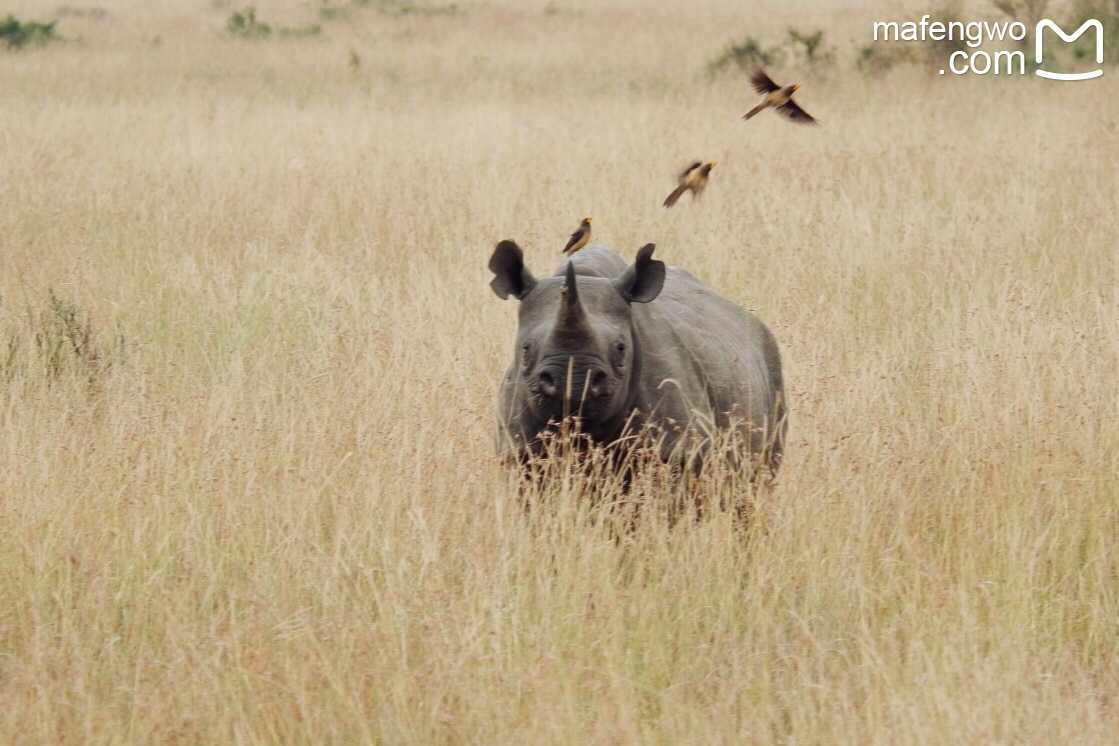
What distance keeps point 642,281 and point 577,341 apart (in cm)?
51

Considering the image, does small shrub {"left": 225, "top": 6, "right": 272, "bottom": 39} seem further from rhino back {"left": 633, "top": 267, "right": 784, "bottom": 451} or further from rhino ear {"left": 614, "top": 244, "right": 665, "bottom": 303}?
rhino ear {"left": 614, "top": 244, "right": 665, "bottom": 303}

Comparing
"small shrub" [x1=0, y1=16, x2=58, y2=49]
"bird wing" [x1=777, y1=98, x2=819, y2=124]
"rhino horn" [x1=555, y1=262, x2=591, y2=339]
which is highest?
"small shrub" [x1=0, y1=16, x2=58, y2=49]

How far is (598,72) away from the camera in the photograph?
65.9ft

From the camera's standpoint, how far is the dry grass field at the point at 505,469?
3732 millimetres

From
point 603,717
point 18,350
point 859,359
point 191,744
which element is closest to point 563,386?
point 603,717

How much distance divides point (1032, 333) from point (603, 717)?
12.4 feet

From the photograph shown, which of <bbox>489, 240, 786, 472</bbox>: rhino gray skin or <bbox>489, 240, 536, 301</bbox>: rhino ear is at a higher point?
<bbox>489, 240, 536, 301</bbox>: rhino ear

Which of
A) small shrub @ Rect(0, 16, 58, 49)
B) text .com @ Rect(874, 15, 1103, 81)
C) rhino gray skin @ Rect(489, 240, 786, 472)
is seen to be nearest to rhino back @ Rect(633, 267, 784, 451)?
rhino gray skin @ Rect(489, 240, 786, 472)

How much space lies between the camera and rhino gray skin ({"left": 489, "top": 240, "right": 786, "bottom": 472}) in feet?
14.3

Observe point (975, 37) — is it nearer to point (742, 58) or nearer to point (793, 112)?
point (742, 58)

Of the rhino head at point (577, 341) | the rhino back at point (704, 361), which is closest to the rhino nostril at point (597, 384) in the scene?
the rhino head at point (577, 341)

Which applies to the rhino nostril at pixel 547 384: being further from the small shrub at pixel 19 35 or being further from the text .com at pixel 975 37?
the small shrub at pixel 19 35

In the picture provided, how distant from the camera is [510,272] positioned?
4852 millimetres

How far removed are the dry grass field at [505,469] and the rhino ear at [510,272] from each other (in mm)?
602
